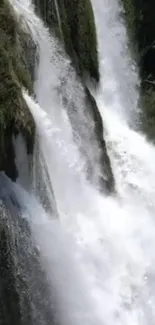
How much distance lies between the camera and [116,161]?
15.2 metres

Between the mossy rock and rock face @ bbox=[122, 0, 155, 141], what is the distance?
5.91 feet

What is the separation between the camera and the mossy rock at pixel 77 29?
576 inches

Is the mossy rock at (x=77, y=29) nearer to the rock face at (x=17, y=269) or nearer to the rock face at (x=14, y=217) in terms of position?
the rock face at (x=14, y=217)

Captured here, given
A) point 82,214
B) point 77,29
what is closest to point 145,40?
point 77,29

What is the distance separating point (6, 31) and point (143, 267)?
15.1ft

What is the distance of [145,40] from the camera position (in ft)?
60.8

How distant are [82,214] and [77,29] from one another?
472 centimetres

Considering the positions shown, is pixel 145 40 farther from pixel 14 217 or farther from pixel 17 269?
pixel 17 269

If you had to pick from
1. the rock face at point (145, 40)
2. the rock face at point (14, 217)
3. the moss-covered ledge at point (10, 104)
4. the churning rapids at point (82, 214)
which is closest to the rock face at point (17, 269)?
the rock face at point (14, 217)

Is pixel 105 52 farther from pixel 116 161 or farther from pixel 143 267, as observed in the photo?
pixel 143 267

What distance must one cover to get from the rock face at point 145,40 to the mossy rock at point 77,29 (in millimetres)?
1803

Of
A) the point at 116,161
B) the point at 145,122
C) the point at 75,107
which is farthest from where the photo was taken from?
the point at 145,122

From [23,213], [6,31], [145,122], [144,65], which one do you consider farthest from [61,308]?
[144,65]

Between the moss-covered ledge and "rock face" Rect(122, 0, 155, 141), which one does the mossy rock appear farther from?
the moss-covered ledge
